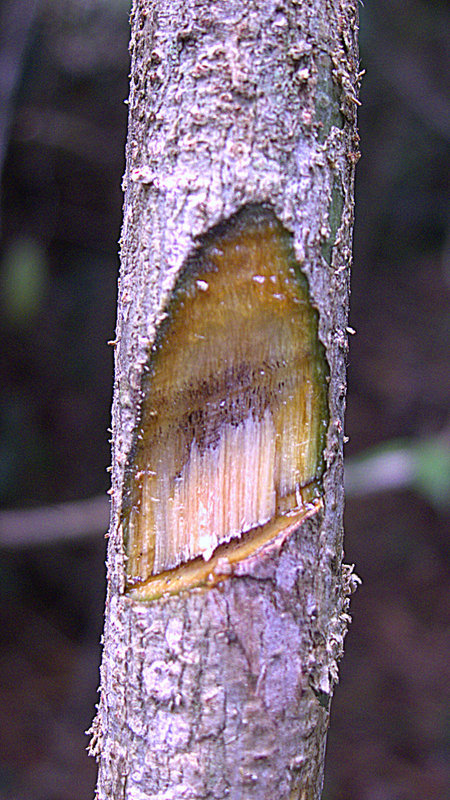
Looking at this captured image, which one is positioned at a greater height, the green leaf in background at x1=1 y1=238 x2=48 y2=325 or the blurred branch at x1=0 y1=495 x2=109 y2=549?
the green leaf in background at x1=1 y1=238 x2=48 y2=325

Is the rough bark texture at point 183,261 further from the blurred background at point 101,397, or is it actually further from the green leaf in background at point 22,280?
the green leaf in background at point 22,280

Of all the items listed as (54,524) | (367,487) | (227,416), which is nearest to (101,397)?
(54,524)

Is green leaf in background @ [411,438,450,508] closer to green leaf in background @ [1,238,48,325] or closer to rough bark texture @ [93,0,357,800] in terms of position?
rough bark texture @ [93,0,357,800]

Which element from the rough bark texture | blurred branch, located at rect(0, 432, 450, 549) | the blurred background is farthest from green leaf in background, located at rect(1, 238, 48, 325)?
the rough bark texture

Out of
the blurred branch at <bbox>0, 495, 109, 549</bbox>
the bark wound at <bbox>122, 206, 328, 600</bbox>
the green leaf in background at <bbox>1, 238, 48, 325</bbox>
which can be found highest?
the green leaf in background at <bbox>1, 238, 48, 325</bbox>

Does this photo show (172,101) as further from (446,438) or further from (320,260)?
(446,438)

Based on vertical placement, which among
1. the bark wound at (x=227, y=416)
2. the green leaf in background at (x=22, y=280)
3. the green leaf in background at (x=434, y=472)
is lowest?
the green leaf in background at (x=434, y=472)

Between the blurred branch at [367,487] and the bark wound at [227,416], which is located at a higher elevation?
the bark wound at [227,416]

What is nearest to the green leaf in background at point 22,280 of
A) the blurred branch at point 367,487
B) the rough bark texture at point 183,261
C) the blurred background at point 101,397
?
the blurred background at point 101,397
